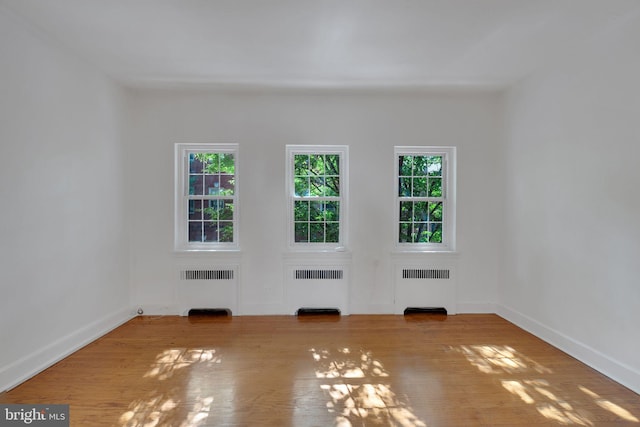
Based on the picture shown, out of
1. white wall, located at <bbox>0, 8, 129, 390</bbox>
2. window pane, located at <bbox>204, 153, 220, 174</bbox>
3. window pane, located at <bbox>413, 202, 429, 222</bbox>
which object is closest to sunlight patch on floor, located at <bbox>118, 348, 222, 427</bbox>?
white wall, located at <bbox>0, 8, 129, 390</bbox>

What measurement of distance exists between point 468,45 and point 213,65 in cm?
235

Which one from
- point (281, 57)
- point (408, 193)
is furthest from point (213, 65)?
point (408, 193)

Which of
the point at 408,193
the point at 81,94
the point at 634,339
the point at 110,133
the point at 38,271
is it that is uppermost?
the point at 81,94

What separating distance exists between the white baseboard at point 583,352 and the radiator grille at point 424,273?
2.66 ft

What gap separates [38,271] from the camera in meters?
2.34

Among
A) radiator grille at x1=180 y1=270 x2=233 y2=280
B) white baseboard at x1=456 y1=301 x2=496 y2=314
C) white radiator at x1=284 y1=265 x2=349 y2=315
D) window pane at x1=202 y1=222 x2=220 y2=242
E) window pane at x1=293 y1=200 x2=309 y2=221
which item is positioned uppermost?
window pane at x1=293 y1=200 x2=309 y2=221

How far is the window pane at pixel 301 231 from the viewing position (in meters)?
3.75

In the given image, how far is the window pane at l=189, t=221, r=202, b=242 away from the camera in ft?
12.3

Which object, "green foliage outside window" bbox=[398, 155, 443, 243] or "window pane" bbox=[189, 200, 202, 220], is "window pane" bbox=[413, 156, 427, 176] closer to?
"green foliage outside window" bbox=[398, 155, 443, 243]

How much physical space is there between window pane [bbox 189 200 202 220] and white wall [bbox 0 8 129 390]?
30.3 inches

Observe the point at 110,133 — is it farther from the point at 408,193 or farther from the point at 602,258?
the point at 602,258

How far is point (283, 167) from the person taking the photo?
363 cm

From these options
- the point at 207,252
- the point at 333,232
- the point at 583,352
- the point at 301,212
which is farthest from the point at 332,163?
the point at 583,352

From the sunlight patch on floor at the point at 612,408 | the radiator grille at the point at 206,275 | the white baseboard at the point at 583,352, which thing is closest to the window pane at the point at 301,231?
the radiator grille at the point at 206,275
